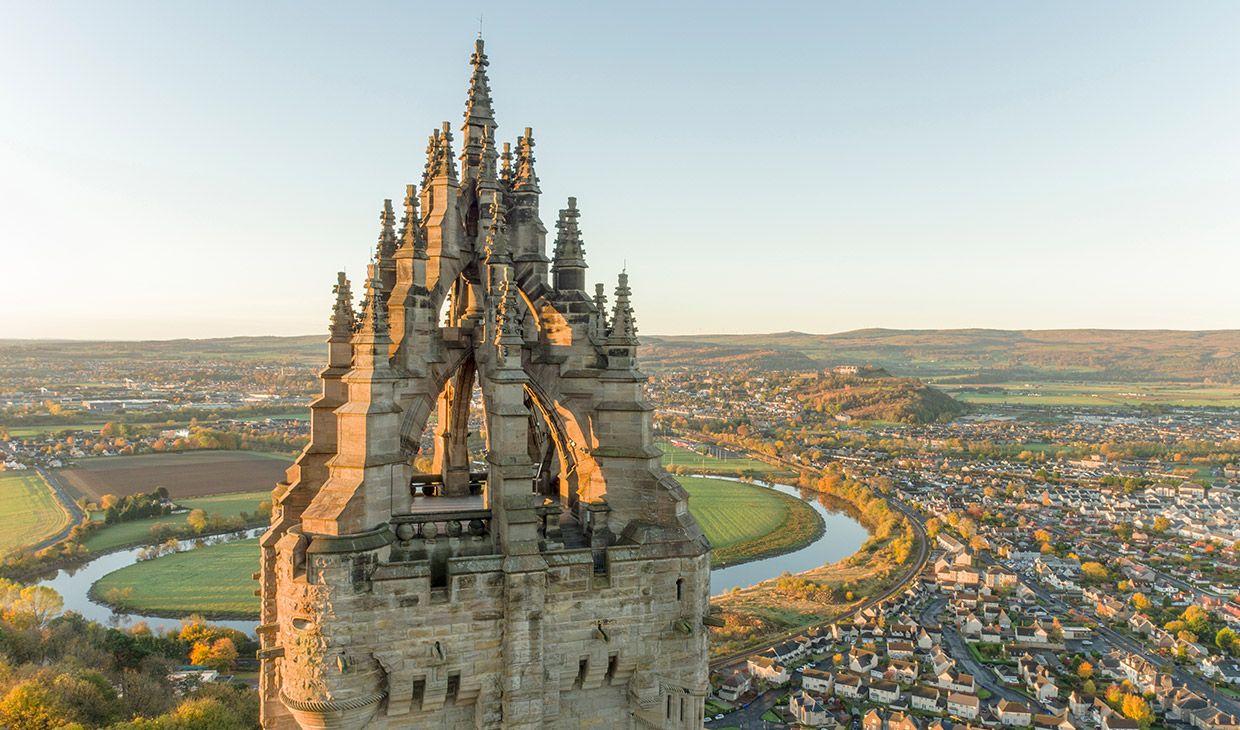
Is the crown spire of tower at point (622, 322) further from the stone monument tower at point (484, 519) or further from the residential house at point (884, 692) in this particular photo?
the residential house at point (884, 692)

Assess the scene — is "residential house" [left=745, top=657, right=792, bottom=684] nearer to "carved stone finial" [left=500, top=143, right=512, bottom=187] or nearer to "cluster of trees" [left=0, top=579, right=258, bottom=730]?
"cluster of trees" [left=0, top=579, right=258, bottom=730]

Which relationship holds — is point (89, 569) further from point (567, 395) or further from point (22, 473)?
point (567, 395)

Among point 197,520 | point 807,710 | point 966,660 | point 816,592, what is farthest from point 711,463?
point 807,710

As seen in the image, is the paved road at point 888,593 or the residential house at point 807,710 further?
the paved road at point 888,593

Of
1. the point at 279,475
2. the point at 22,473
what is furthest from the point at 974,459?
the point at 22,473

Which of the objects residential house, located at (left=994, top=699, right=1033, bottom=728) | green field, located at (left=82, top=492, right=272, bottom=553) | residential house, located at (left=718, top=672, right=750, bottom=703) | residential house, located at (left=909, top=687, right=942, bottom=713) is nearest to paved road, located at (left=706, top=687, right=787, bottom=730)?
residential house, located at (left=718, top=672, right=750, bottom=703)

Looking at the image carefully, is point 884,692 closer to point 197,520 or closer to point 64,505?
point 197,520

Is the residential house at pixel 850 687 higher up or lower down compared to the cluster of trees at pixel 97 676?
A: lower down

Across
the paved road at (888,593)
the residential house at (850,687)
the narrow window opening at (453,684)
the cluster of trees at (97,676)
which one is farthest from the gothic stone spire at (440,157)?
the residential house at (850,687)
